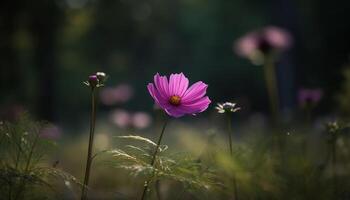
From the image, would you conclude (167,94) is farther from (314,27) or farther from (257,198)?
(314,27)

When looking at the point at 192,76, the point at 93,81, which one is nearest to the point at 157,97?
the point at 93,81

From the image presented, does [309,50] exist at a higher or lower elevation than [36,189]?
lower

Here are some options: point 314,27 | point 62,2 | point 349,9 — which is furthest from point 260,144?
point 314,27

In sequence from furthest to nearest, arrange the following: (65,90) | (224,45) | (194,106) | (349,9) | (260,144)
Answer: (65,90)
(224,45)
(349,9)
(194,106)
(260,144)

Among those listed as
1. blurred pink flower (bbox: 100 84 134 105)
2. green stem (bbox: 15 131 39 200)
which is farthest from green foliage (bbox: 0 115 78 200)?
blurred pink flower (bbox: 100 84 134 105)

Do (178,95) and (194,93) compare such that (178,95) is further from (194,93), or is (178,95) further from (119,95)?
(119,95)

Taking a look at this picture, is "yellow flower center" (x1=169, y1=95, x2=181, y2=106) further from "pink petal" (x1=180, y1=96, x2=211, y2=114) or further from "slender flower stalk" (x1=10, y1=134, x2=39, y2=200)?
"slender flower stalk" (x1=10, y1=134, x2=39, y2=200)
